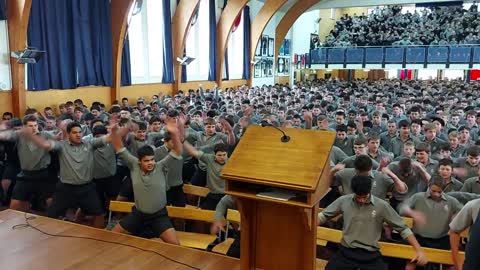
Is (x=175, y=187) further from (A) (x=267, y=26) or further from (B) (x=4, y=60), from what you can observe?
(A) (x=267, y=26)

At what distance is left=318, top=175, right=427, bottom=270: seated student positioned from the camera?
3385 millimetres

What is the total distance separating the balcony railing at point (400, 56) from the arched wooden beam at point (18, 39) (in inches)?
656

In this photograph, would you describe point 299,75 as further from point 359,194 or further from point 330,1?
point 359,194

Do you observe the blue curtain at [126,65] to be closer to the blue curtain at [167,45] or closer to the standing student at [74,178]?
the blue curtain at [167,45]

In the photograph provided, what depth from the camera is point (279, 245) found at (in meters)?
2.71

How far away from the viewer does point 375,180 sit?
461cm

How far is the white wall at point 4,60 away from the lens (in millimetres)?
9406

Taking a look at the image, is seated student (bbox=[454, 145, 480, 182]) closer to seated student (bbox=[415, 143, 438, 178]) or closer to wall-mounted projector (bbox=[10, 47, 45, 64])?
seated student (bbox=[415, 143, 438, 178])

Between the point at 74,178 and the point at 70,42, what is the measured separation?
733cm

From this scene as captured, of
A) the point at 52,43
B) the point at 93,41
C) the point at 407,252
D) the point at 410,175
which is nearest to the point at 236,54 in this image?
the point at 93,41

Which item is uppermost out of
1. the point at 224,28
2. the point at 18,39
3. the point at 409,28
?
the point at 409,28

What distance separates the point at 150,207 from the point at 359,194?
6.95 ft

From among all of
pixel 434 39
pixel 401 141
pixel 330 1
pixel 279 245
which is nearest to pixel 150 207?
pixel 279 245

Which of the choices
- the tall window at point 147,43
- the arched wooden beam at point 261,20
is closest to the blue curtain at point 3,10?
the tall window at point 147,43
